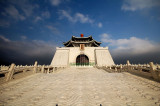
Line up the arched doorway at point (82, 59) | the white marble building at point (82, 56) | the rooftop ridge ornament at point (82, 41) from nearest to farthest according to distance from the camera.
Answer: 1. the white marble building at point (82, 56)
2. the arched doorway at point (82, 59)
3. the rooftop ridge ornament at point (82, 41)

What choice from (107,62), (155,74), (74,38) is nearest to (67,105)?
(155,74)

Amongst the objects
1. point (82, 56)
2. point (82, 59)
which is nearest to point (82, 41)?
point (82, 56)

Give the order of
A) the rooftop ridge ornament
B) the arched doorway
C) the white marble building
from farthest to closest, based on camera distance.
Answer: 1. the rooftop ridge ornament
2. the arched doorway
3. the white marble building

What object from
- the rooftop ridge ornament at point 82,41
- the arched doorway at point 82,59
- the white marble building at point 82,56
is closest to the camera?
the white marble building at point 82,56

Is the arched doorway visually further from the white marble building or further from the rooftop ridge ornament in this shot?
the rooftop ridge ornament

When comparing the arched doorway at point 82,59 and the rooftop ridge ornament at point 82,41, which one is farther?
the rooftop ridge ornament at point 82,41

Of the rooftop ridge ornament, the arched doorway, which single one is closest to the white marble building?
the arched doorway

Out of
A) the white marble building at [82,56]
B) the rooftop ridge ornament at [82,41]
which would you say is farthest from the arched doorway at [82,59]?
the rooftop ridge ornament at [82,41]

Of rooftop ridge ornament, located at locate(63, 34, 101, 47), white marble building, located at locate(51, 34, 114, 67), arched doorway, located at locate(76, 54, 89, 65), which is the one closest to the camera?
white marble building, located at locate(51, 34, 114, 67)

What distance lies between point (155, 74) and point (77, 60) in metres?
24.9

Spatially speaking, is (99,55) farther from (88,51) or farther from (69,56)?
(69,56)

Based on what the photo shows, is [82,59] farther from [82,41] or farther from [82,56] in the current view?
[82,41]

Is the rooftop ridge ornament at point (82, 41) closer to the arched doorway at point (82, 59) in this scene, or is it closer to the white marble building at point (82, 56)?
the white marble building at point (82, 56)

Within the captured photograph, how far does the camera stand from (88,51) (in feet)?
100
